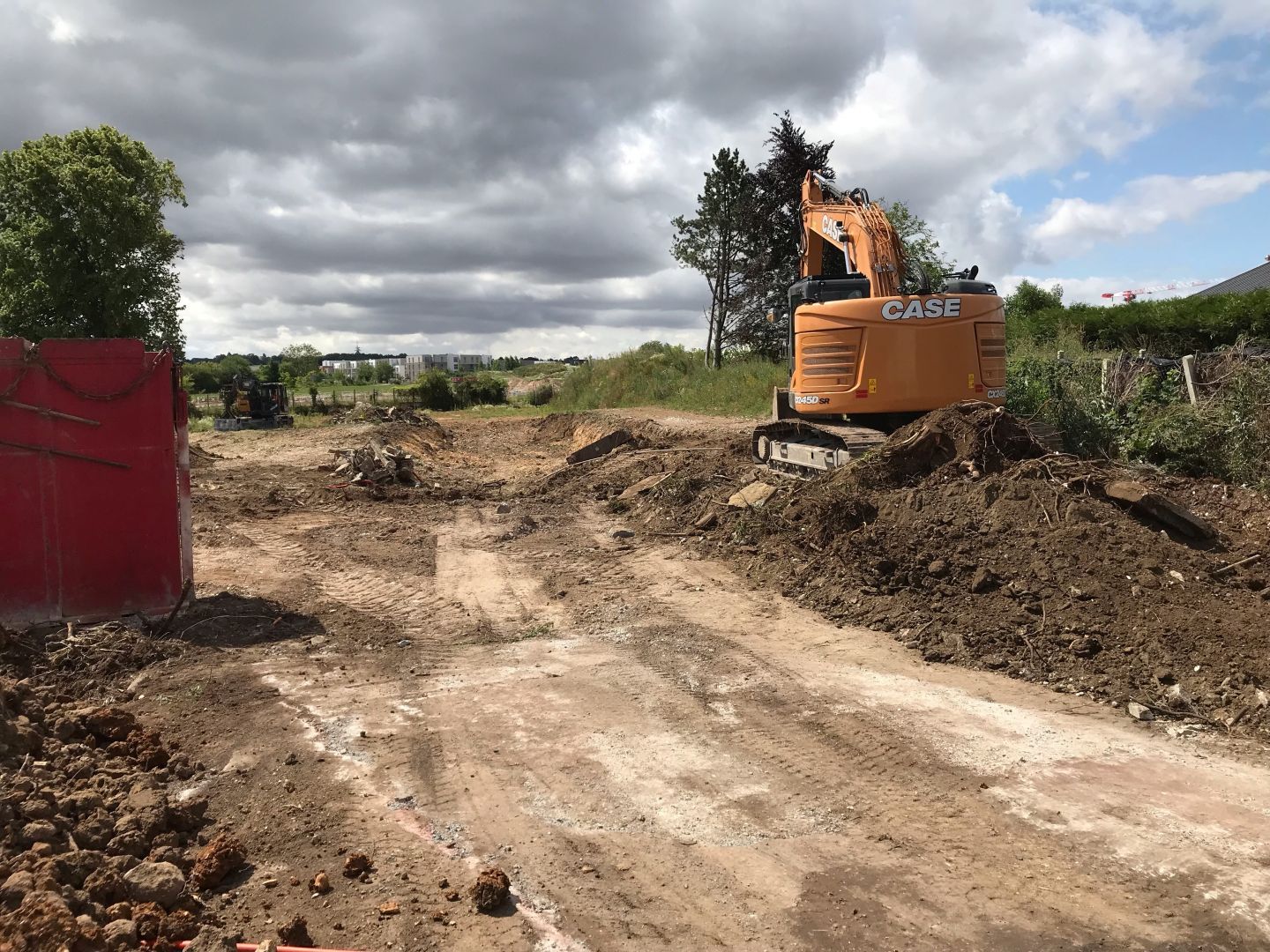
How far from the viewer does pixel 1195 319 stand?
76.4 feet

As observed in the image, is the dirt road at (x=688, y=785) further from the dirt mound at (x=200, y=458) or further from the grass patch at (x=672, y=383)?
the grass patch at (x=672, y=383)

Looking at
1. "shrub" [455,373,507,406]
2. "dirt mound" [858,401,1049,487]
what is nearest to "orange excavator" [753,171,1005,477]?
"dirt mound" [858,401,1049,487]

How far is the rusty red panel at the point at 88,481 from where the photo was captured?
6488 mm

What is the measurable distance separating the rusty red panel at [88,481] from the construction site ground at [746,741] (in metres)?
0.65

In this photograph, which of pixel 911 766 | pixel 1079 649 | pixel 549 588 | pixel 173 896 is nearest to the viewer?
pixel 173 896

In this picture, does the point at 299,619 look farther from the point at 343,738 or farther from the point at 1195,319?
the point at 1195,319

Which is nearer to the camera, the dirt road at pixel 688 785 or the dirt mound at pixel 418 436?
the dirt road at pixel 688 785

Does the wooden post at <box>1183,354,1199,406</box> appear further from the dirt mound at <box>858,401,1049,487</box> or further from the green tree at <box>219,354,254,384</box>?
the green tree at <box>219,354,254,384</box>

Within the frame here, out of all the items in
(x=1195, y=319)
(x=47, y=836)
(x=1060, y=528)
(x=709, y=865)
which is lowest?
(x=709, y=865)

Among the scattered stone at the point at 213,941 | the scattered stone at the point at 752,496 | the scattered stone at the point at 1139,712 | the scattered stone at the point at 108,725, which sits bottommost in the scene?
the scattered stone at the point at 1139,712

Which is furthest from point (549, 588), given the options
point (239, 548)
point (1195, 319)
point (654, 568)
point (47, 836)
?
point (1195, 319)

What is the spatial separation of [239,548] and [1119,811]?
955 centimetres

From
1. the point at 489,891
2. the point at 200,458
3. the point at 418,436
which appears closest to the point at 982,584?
the point at 489,891

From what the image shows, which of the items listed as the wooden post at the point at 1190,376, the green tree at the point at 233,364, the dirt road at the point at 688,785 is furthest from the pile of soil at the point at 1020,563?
the green tree at the point at 233,364
